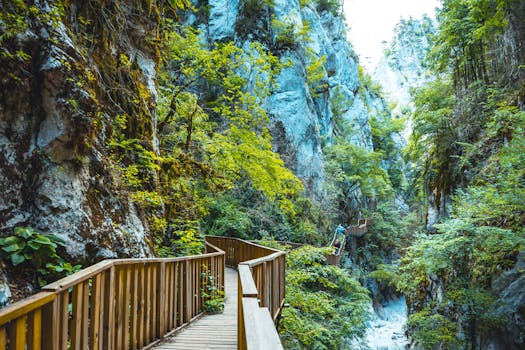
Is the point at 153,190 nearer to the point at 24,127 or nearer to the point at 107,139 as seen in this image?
the point at 107,139

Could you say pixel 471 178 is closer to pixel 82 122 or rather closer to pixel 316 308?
pixel 316 308

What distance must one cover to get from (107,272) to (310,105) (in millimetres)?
20371

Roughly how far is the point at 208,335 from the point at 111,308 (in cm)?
170

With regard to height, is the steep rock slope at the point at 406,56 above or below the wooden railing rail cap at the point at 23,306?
above

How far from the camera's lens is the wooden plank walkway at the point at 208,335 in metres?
4.07

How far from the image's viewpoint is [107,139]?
5766mm

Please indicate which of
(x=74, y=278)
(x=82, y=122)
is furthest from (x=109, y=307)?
(x=82, y=122)

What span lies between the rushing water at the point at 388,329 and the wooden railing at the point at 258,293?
724 cm

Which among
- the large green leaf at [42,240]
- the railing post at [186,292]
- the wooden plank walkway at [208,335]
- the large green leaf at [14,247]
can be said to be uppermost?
the large green leaf at [42,240]

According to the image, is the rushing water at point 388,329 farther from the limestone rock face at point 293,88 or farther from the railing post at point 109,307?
the railing post at point 109,307

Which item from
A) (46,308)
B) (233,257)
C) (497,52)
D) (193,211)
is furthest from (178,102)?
(497,52)

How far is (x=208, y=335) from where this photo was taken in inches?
178

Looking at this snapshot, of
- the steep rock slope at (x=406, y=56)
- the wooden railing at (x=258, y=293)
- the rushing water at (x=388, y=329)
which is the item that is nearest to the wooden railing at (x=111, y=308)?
the wooden railing at (x=258, y=293)

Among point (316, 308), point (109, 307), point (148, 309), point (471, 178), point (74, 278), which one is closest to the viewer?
point (74, 278)
